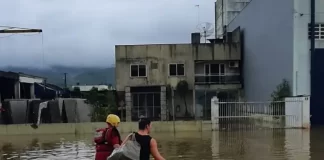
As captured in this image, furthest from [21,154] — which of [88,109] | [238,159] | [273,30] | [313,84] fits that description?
[273,30]

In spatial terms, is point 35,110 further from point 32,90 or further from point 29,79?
point 32,90

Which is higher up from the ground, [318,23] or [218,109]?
[318,23]

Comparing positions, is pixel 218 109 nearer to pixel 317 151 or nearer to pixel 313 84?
pixel 313 84

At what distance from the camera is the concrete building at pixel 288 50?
93.1ft

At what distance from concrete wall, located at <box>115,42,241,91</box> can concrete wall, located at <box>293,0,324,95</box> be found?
42.5ft

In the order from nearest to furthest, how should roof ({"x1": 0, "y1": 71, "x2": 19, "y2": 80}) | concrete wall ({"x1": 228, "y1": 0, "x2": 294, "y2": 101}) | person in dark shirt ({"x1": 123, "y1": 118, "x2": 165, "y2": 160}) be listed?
person in dark shirt ({"x1": 123, "y1": 118, "x2": 165, "y2": 160}), concrete wall ({"x1": 228, "y1": 0, "x2": 294, "y2": 101}), roof ({"x1": 0, "y1": 71, "x2": 19, "y2": 80})

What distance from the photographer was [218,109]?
25.2 metres

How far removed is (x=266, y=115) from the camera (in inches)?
1005

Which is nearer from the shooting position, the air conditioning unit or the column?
the column

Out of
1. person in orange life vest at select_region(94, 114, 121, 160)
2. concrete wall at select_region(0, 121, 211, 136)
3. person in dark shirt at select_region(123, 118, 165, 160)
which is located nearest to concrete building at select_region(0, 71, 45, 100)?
concrete wall at select_region(0, 121, 211, 136)

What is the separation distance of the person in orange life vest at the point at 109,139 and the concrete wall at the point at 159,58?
33.6m

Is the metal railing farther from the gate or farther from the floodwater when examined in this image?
the floodwater

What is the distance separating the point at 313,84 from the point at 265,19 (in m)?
7.93

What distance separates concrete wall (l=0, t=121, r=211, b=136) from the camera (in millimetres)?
25094
